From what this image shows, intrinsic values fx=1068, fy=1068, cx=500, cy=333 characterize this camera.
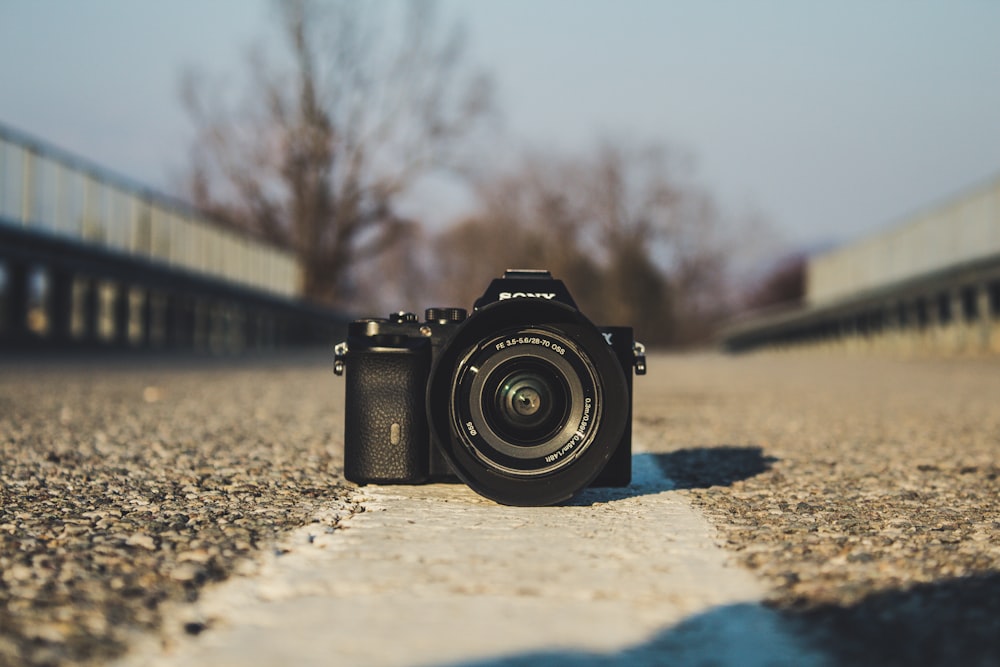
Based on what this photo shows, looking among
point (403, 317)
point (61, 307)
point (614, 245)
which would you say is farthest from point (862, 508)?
point (614, 245)

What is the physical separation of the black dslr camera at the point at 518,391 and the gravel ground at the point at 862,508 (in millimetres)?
396

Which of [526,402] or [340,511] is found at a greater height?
[526,402]

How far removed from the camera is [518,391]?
281 cm

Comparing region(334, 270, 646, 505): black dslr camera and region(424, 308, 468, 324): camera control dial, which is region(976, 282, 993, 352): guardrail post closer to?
region(334, 270, 646, 505): black dslr camera

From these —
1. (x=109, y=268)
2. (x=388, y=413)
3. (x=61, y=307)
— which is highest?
(x=109, y=268)

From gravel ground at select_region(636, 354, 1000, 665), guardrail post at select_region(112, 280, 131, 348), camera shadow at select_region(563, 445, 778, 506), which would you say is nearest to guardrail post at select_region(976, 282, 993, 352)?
gravel ground at select_region(636, 354, 1000, 665)

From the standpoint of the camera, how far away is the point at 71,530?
2422 millimetres

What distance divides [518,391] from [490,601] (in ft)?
3.26

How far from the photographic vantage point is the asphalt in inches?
68.8

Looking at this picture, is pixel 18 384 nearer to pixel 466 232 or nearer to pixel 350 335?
pixel 350 335

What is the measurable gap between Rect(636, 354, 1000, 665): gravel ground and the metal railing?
1066 centimetres

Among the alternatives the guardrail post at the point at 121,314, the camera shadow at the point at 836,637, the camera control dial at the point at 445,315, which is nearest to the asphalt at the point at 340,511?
the camera shadow at the point at 836,637

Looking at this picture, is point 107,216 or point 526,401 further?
point 107,216

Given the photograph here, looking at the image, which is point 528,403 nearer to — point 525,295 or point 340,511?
point 525,295
